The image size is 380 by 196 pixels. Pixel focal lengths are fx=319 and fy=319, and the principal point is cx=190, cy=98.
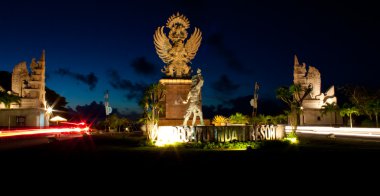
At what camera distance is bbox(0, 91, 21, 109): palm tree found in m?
40.2

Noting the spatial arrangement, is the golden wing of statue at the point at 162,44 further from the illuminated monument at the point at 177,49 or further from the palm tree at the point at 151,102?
→ the palm tree at the point at 151,102

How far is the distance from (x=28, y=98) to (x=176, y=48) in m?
25.6

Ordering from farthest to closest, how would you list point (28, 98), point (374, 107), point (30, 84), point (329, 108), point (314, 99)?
point (314, 99), point (329, 108), point (30, 84), point (28, 98), point (374, 107)

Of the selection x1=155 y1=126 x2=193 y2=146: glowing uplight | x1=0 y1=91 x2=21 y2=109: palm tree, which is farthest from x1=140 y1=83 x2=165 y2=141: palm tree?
x1=0 y1=91 x2=21 y2=109: palm tree

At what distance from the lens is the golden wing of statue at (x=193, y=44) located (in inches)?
1264

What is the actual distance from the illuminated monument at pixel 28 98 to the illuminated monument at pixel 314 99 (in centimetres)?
3932

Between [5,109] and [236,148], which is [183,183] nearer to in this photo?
[236,148]

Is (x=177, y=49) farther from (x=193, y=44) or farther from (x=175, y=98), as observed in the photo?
(x=175, y=98)

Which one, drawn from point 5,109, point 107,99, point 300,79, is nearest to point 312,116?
point 300,79

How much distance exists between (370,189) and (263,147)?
1021 centimetres

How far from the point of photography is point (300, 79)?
53.1 m

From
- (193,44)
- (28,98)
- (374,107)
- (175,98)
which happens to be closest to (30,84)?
(28,98)

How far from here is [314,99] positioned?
171 feet

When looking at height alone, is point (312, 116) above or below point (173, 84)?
below
